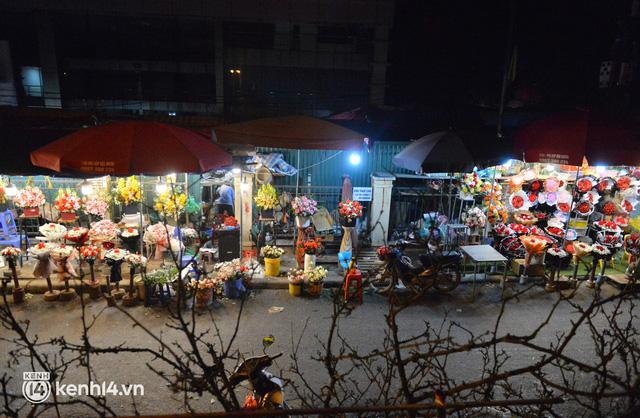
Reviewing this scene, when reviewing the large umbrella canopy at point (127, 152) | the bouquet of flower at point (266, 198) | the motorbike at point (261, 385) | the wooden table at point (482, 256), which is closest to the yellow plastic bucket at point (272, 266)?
the bouquet of flower at point (266, 198)

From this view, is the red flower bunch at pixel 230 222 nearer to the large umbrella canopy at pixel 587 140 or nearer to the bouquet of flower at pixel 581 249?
the large umbrella canopy at pixel 587 140

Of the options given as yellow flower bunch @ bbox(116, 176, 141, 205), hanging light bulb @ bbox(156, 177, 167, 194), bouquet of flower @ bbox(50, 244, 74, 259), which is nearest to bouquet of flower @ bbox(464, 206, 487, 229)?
hanging light bulb @ bbox(156, 177, 167, 194)

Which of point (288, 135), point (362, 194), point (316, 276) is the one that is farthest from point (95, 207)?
point (362, 194)

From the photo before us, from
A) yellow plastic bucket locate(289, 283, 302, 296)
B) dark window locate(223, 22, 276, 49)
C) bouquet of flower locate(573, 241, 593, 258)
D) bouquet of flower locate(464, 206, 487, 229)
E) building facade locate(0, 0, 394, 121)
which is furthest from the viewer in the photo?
dark window locate(223, 22, 276, 49)

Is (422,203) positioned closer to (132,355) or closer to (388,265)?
(388,265)

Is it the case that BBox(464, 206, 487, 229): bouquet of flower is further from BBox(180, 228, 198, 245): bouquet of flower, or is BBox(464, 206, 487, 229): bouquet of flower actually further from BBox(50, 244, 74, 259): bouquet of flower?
BBox(50, 244, 74, 259): bouquet of flower

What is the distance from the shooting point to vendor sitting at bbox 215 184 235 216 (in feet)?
39.6

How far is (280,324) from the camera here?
845cm

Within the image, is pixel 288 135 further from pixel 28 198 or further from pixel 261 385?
pixel 28 198

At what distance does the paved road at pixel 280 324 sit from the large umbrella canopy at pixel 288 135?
354cm

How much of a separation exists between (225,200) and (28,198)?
5.14m

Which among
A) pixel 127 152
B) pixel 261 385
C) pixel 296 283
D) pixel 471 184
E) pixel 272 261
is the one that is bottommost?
pixel 296 283

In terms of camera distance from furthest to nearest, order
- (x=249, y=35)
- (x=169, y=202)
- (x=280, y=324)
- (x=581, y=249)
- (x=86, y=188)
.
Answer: (x=249, y=35) → (x=86, y=188) → (x=169, y=202) → (x=581, y=249) → (x=280, y=324)

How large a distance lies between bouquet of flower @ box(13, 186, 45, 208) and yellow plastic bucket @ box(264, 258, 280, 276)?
654 centimetres
